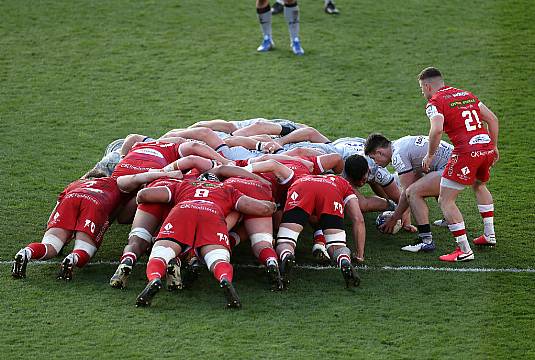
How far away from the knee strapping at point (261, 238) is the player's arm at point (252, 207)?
0.56ft

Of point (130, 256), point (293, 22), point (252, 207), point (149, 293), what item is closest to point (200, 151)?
point (252, 207)

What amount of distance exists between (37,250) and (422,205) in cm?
316

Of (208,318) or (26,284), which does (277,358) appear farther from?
(26,284)

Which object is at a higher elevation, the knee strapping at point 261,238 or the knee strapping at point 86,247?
the knee strapping at point 261,238

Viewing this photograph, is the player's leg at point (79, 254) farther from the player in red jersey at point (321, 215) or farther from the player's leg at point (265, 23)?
the player's leg at point (265, 23)

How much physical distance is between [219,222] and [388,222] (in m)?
1.93

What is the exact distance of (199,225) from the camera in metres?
7.36

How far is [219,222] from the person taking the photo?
24.3 feet

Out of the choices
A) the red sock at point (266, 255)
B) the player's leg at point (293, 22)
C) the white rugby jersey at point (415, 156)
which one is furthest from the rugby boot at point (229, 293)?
the player's leg at point (293, 22)

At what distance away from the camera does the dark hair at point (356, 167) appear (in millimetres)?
8609

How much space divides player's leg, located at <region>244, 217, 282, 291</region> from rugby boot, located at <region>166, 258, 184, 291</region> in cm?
65

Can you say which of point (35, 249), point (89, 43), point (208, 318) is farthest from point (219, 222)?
point (89, 43)

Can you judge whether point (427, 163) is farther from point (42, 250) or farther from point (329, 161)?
point (42, 250)

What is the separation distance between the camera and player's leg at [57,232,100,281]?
7.52 meters
